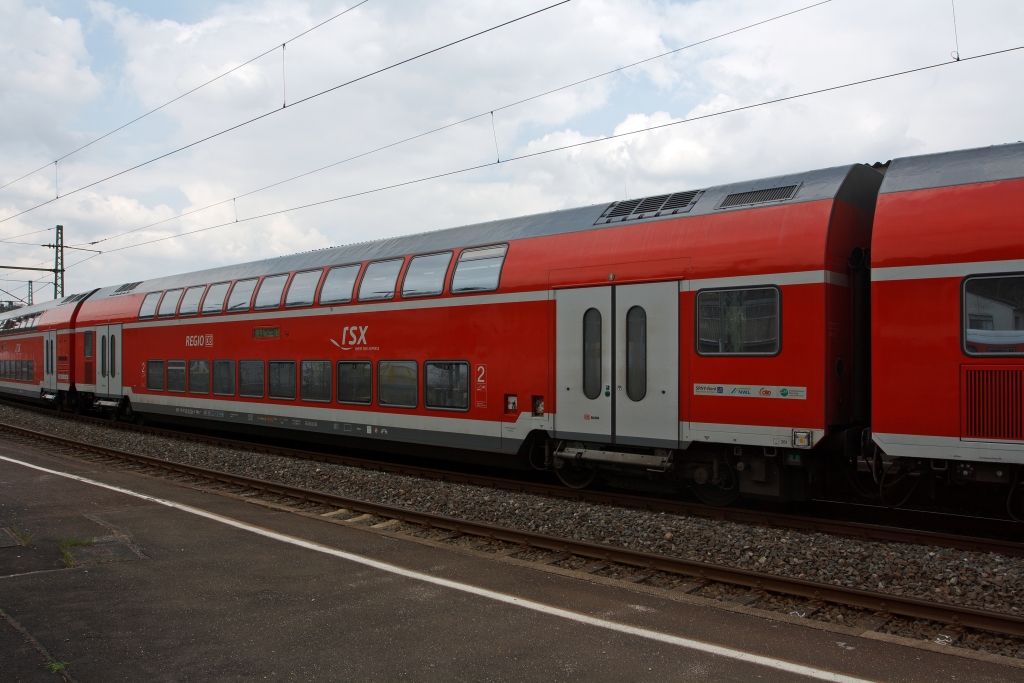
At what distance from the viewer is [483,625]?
5203 millimetres

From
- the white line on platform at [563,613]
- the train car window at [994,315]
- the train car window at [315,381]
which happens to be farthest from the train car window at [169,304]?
the train car window at [994,315]

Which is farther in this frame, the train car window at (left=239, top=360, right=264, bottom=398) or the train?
the train car window at (left=239, top=360, right=264, bottom=398)

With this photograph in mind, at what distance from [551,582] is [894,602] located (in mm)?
2701

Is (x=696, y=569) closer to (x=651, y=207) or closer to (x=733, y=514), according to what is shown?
(x=733, y=514)

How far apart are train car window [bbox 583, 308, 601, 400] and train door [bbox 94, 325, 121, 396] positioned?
52.9 feet

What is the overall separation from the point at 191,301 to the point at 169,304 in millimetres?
1213

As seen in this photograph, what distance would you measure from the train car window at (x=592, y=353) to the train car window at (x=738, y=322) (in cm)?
145

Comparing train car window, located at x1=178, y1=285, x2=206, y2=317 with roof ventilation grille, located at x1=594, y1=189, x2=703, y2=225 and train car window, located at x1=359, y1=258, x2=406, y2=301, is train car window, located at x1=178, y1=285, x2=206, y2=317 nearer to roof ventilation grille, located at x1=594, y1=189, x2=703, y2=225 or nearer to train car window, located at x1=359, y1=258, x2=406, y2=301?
train car window, located at x1=359, y1=258, x2=406, y2=301

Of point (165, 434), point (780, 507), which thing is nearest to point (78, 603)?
point (780, 507)

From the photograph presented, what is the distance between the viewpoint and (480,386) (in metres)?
10.9

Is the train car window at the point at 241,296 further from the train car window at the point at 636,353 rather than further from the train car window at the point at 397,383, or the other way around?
the train car window at the point at 636,353

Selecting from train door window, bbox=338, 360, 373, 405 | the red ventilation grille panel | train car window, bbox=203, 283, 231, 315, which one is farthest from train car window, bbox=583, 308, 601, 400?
train car window, bbox=203, 283, 231, 315

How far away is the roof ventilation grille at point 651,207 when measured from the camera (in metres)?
9.23

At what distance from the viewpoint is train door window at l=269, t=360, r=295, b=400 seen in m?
14.4
